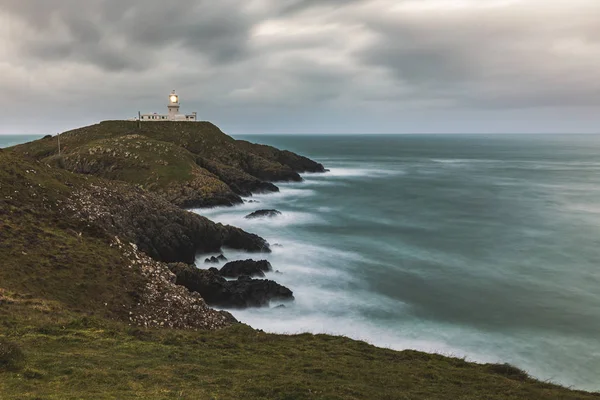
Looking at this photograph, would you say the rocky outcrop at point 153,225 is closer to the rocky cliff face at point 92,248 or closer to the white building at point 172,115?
the rocky cliff face at point 92,248

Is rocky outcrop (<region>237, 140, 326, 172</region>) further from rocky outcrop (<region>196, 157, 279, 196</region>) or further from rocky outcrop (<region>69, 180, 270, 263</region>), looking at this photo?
rocky outcrop (<region>69, 180, 270, 263</region>)

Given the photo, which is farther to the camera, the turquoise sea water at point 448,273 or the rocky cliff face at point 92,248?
the turquoise sea water at point 448,273

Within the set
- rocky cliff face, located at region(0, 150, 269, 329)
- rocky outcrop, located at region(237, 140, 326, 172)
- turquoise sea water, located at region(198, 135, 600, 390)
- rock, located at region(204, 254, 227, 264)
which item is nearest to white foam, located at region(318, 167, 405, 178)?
rocky outcrop, located at region(237, 140, 326, 172)

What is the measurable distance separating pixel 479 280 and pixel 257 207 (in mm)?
45451

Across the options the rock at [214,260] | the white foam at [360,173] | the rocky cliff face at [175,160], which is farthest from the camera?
the white foam at [360,173]

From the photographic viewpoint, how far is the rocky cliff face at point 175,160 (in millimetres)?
76562

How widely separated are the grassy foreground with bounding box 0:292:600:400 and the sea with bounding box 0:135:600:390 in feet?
30.7

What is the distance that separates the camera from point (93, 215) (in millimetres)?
37031

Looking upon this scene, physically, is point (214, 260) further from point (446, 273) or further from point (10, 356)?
point (10, 356)

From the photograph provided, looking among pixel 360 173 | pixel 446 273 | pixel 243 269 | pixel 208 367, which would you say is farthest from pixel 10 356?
pixel 360 173

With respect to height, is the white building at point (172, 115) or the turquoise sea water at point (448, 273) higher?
the white building at point (172, 115)

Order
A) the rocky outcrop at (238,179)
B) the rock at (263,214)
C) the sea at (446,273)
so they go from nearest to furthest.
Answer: the sea at (446,273), the rock at (263,214), the rocky outcrop at (238,179)

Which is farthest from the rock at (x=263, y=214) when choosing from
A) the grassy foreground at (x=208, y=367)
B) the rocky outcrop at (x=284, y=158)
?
the rocky outcrop at (x=284, y=158)

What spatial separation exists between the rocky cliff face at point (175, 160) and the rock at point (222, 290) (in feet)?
127
